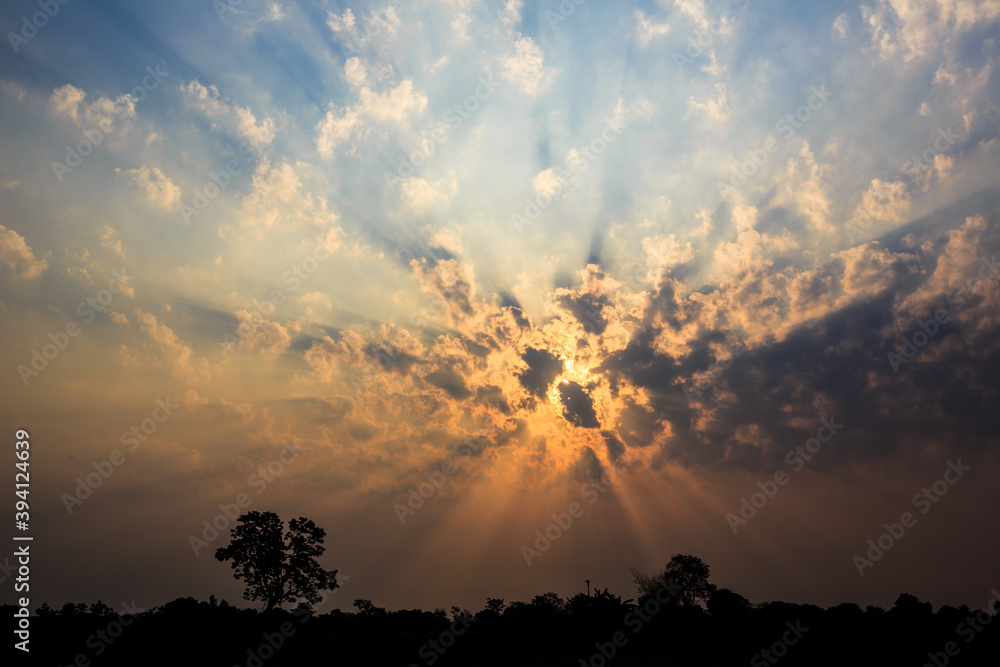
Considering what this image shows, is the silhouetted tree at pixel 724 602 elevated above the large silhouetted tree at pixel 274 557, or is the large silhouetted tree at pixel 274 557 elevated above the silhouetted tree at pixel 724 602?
the large silhouetted tree at pixel 274 557

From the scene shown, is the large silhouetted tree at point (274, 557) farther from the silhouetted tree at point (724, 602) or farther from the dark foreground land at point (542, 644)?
the silhouetted tree at point (724, 602)

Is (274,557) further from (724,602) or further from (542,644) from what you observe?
(724,602)

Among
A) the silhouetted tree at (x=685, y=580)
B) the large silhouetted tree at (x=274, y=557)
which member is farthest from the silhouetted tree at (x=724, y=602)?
the large silhouetted tree at (x=274, y=557)

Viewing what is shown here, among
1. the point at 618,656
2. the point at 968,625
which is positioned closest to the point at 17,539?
the point at 618,656

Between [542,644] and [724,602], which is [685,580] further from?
[542,644]

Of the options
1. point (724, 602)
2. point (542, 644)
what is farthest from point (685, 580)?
point (542, 644)

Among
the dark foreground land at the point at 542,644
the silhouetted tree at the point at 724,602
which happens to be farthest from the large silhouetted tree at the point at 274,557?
the silhouetted tree at the point at 724,602

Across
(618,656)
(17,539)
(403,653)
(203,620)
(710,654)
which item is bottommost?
(710,654)

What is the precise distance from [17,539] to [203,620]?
48948 mm

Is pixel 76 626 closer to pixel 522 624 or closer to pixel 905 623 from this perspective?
pixel 522 624

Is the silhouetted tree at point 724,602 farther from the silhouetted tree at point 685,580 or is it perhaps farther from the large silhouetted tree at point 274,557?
the large silhouetted tree at point 274,557

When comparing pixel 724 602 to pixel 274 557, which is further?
pixel 724 602

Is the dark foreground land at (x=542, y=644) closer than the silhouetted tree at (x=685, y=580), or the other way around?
the dark foreground land at (x=542, y=644)

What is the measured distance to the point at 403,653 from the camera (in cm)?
5056
